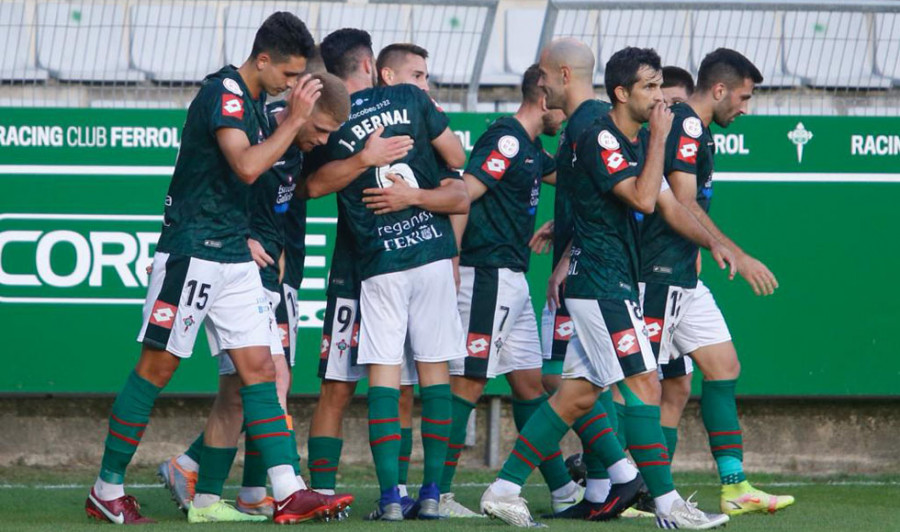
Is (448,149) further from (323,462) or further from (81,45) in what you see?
(81,45)

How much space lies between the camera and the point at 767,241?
9.09m

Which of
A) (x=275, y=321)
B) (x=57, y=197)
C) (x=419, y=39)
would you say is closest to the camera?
(x=275, y=321)

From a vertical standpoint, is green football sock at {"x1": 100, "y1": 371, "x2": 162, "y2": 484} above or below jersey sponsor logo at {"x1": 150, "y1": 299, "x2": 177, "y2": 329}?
below

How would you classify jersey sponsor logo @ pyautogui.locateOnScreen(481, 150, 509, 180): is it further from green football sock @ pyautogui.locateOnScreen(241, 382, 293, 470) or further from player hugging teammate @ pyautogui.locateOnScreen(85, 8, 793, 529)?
green football sock @ pyautogui.locateOnScreen(241, 382, 293, 470)

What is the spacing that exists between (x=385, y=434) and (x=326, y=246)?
8.79 ft

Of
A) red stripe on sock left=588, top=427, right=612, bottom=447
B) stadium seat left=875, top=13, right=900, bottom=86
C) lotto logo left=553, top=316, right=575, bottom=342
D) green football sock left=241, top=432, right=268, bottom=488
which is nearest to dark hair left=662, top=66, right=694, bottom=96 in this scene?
lotto logo left=553, top=316, right=575, bottom=342

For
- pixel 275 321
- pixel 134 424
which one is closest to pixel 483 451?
pixel 275 321

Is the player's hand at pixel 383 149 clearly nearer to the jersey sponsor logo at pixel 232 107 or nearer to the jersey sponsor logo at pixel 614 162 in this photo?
the jersey sponsor logo at pixel 232 107

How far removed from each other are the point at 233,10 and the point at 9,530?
15.4ft

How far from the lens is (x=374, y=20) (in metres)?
9.28

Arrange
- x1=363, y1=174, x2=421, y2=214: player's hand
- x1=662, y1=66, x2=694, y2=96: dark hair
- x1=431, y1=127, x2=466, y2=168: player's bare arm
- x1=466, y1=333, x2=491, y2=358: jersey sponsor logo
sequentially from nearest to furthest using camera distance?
x1=363, y1=174, x2=421, y2=214: player's hand < x1=431, y1=127, x2=466, y2=168: player's bare arm < x1=466, y1=333, x2=491, y2=358: jersey sponsor logo < x1=662, y1=66, x2=694, y2=96: dark hair

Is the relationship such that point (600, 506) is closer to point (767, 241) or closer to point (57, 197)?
point (767, 241)

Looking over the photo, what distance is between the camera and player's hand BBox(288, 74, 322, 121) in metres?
5.88

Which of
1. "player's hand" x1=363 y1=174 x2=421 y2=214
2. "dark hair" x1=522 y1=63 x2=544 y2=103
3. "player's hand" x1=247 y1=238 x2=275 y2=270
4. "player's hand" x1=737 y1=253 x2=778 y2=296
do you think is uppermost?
"dark hair" x1=522 y1=63 x2=544 y2=103
